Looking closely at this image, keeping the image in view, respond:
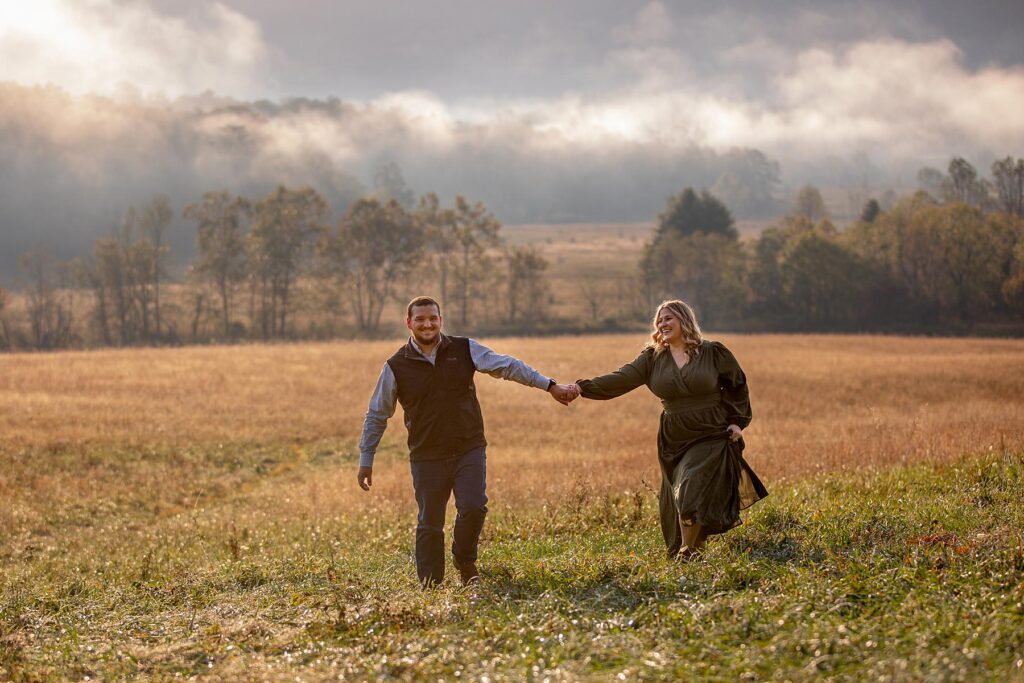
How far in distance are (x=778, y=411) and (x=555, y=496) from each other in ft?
47.8

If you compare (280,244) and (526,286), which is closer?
(280,244)

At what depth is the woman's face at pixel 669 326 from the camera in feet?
27.0

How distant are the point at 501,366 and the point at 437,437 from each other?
91cm

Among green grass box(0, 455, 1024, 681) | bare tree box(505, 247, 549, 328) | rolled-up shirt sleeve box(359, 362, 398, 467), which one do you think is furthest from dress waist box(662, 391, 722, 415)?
bare tree box(505, 247, 549, 328)

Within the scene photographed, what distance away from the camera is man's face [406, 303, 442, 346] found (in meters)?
7.89

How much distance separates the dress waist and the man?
1.44 metres

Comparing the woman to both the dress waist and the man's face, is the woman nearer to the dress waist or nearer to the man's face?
the dress waist

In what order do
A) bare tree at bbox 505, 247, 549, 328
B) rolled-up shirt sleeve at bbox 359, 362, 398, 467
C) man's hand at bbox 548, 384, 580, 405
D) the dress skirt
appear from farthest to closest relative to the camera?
1. bare tree at bbox 505, 247, 549, 328
2. man's hand at bbox 548, 384, 580, 405
3. rolled-up shirt sleeve at bbox 359, 362, 398, 467
4. the dress skirt

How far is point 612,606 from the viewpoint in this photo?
6.45 m

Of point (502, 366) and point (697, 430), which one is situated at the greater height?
point (502, 366)

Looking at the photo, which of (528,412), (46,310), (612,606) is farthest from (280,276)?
(612,606)

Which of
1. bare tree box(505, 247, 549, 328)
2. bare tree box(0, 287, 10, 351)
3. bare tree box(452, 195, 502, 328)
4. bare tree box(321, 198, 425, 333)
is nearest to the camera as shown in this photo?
bare tree box(0, 287, 10, 351)

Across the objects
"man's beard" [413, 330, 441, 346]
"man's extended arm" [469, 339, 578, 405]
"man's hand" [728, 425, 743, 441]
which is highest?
"man's beard" [413, 330, 441, 346]

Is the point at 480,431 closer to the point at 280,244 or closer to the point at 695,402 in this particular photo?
the point at 695,402
